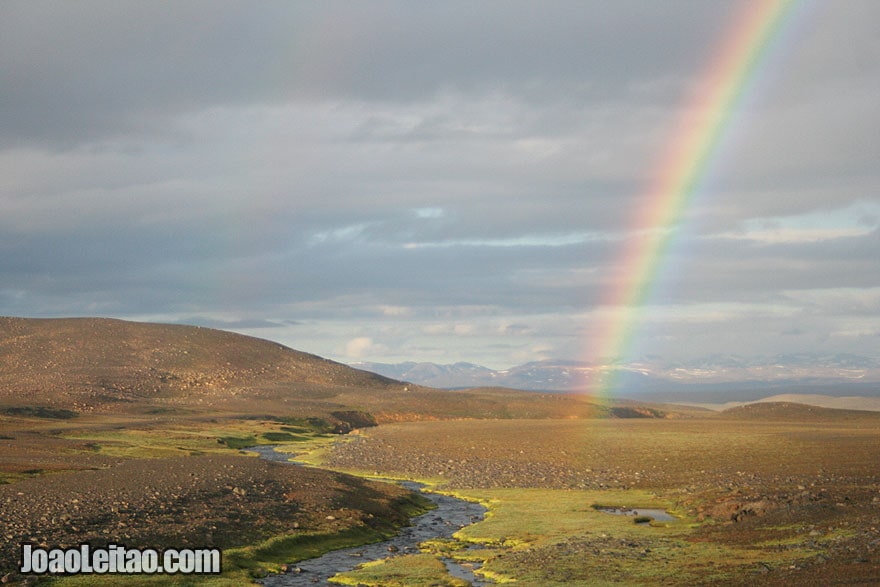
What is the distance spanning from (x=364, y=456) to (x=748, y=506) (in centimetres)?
5861

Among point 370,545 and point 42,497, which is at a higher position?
point 42,497

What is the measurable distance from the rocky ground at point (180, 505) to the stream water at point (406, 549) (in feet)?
10.6

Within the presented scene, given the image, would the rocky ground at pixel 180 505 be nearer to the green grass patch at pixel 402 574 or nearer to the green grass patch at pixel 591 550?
the green grass patch at pixel 402 574

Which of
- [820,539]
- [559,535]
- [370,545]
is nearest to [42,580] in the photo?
[370,545]

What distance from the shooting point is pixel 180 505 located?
52000mm

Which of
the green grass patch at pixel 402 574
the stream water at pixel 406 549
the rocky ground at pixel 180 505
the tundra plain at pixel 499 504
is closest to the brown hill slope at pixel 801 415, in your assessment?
the tundra plain at pixel 499 504

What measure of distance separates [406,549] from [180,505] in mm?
14476

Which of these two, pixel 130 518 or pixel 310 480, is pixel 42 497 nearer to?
pixel 130 518

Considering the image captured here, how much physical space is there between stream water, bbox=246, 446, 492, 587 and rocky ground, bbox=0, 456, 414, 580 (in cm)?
324

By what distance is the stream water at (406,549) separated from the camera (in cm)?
4212

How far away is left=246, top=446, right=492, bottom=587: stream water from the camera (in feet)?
138

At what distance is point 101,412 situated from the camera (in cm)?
16175

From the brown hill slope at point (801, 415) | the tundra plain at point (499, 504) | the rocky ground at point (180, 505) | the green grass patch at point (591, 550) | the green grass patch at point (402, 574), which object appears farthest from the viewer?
the brown hill slope at point (801, 415)

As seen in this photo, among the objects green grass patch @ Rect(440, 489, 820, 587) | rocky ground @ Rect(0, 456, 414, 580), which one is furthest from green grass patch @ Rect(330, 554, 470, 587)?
rocky ground @ Rect(0, 456, 414, 580)
